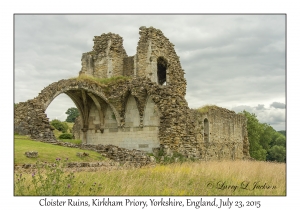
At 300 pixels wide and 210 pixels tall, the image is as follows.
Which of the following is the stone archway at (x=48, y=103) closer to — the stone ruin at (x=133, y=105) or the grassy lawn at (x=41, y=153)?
the stone ruin at (x=133, y=105)

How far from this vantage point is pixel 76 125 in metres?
27.3

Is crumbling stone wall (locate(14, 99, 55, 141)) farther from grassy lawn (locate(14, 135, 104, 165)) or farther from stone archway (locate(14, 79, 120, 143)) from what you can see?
grassy lawn (locate(14, 135, 104, 165))

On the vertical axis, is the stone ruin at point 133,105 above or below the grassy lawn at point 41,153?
above

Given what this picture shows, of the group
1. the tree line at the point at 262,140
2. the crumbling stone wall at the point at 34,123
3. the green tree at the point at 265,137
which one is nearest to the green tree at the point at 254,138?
the tree line at the point at 262,140

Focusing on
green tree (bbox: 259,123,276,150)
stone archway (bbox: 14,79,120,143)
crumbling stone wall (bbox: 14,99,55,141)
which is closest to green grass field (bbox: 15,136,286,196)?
crumbling stone wall (bbox: 14,99,55,141)

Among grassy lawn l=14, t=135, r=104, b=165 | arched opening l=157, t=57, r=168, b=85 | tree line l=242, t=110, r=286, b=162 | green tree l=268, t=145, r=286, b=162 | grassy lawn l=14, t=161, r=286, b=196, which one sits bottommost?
green tree l=268, t=145, r=286, b=162

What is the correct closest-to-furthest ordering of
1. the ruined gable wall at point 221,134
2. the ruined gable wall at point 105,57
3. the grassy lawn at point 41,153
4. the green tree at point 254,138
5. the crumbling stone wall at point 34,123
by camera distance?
the grassy lawn at point 41,153
the crumbling stone wall at point 34,123
the ruined gable wall at point 105,57
the ruined gable wall at point 221,134
the green tree at point 254,138

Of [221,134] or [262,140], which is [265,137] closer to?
[262,140]

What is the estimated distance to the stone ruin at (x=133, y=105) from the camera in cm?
1638

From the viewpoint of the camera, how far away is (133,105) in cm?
1856

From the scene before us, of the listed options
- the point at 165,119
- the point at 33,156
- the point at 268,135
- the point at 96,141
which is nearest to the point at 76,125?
the point at 96,141

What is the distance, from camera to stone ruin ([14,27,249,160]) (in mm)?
16375

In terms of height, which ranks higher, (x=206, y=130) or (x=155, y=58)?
(x=155, y=58)

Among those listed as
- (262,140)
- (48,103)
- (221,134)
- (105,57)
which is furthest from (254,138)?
(48,103)
